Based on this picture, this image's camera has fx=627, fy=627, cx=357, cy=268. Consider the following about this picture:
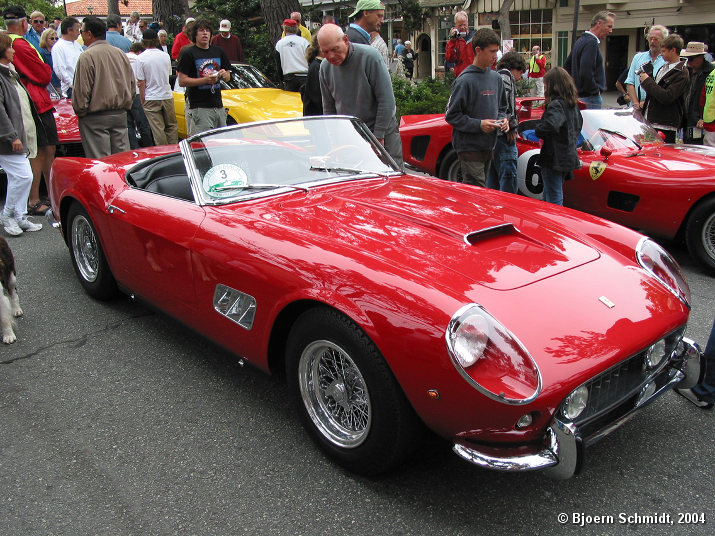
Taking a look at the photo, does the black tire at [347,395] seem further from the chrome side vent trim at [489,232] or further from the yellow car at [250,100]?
the yellow car at [250,100]

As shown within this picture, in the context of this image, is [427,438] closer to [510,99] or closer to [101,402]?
[101,402]

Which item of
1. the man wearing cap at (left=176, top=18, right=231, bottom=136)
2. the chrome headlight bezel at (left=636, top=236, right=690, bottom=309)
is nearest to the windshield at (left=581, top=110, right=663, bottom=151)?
the chrome headlight bezel at (left=636, top=236, right=690, bottom=309)

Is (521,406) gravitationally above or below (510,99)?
below

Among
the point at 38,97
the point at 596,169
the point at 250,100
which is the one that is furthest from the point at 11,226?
the point at 596,169

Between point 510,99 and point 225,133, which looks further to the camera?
point 510,99

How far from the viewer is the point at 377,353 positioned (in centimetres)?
226

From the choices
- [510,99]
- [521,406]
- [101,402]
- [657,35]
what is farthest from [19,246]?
[657,35]

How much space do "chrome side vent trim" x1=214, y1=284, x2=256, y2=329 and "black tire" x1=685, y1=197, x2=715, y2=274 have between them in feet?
12.5

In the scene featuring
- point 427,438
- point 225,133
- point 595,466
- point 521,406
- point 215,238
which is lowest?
point 595,466

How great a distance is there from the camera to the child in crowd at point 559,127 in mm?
5348

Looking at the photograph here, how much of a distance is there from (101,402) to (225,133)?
5.21 ft

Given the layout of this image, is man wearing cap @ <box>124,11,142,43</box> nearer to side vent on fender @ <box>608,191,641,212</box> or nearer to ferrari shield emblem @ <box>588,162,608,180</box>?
ferrari shield emblem @ <box>588,162,608,180</box>

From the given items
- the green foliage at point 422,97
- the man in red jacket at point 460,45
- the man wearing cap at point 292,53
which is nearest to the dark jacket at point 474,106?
the man in red jacket at point 460,45

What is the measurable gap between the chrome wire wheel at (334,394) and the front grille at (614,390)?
78 centimetres
